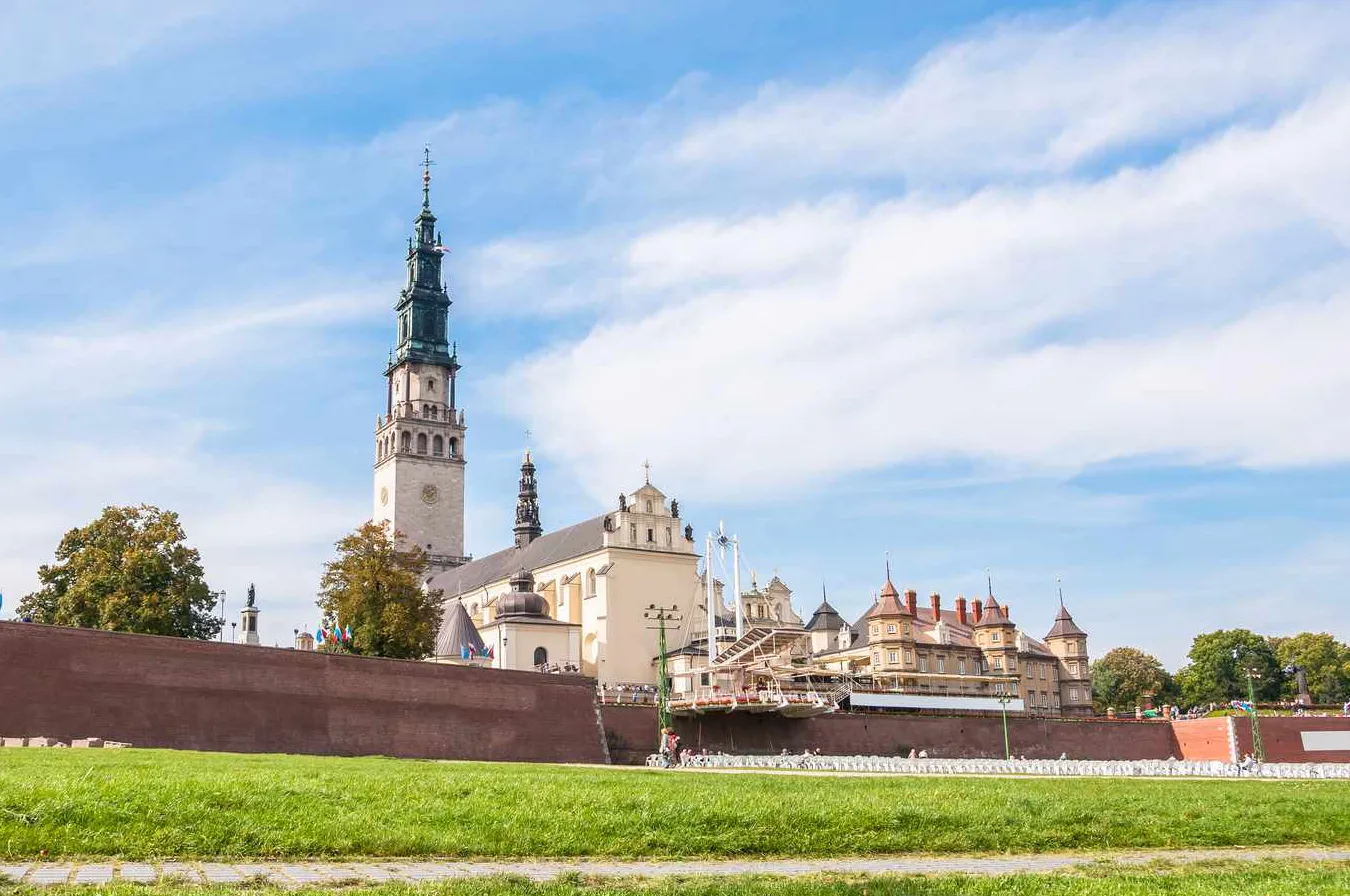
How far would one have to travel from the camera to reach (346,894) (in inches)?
416

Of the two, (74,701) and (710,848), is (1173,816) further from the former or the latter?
(74,701)

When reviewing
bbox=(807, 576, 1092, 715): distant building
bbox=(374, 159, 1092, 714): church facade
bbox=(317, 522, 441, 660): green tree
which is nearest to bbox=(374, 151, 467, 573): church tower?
bbox=(374, 159, 1092, 714): church facade

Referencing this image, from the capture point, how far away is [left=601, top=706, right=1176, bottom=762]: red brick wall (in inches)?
2355

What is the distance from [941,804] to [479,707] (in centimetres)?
3581

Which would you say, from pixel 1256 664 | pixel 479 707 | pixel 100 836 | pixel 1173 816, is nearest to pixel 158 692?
pixel 479 707

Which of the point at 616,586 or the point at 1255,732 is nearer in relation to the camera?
the point at 1255,732

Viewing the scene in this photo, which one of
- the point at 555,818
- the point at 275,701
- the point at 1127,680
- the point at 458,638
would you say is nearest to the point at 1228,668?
the point at 1127,680

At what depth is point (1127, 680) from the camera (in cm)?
11738

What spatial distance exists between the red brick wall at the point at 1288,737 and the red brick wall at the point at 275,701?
40836 mm

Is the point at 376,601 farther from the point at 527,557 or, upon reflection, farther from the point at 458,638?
the point at 527,557

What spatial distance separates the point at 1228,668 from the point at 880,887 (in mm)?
116005

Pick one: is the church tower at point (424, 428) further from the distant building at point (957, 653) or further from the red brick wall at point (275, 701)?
the red brick wall at point (275, 701)

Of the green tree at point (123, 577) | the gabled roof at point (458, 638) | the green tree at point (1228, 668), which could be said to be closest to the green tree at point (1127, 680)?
the green tree at point (1228, 668)

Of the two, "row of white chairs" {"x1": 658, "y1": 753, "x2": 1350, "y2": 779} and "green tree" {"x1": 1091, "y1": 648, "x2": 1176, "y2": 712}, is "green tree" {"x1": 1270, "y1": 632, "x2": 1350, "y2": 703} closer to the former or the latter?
"green tree" {"x1": 1091, "y1": 648, "x2": 1176, "y2": 712}
